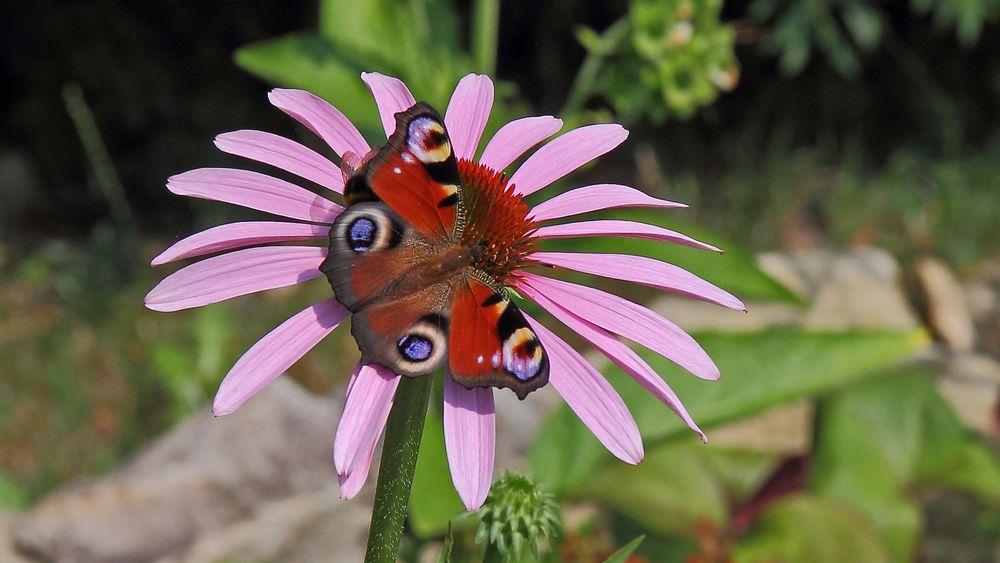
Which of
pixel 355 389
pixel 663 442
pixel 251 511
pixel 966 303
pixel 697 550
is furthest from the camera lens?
pixel 966 303

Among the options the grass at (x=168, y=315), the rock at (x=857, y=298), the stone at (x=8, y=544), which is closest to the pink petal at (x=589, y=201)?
the stone at (x=8, y=544)

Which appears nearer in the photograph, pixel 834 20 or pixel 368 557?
pixel 368 557

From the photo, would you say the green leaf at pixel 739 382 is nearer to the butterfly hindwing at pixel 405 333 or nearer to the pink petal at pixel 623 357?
the pink petal at pixel 623 357

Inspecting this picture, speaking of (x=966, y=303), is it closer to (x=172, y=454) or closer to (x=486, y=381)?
(x=172, y=454)

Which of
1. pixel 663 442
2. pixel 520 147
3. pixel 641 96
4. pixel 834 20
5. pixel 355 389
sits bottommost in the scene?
pixel 663 442

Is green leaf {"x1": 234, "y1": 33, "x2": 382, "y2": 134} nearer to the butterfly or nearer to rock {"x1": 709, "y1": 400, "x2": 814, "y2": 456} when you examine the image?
the butterfly

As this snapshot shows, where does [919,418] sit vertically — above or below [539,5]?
below

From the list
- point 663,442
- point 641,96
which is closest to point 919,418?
point 663,442
